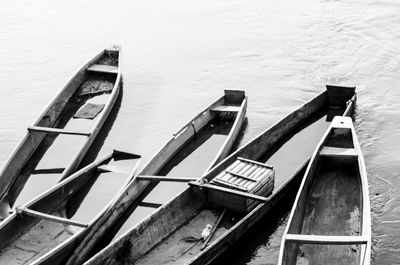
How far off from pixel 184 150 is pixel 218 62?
6.38 metres

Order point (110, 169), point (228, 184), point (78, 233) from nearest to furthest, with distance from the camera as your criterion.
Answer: point (78, 233) < point (228, 184) < point (110, 169)

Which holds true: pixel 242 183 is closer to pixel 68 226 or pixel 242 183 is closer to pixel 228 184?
pixel 228 184

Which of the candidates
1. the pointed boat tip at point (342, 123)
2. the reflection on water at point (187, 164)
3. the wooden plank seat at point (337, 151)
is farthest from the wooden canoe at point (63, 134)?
the pointed boat tip at point (342, 123)

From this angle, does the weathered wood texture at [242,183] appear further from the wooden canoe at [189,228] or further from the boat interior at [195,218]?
the wooden canoe at [189,228]

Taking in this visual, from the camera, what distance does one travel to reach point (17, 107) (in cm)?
1712

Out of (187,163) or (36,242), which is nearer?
(36,242)

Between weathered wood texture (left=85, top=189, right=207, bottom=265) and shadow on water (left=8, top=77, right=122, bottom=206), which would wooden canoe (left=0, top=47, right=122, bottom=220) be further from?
weathered wood texture (left=85, top=189, right=207, bottom=265)

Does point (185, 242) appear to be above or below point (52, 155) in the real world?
below

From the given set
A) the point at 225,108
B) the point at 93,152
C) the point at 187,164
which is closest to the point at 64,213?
the point at 93,152

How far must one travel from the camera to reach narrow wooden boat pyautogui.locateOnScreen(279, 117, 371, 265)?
927 cm

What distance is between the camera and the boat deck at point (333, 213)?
981 cm

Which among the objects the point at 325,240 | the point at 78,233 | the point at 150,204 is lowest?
the point at 150,204

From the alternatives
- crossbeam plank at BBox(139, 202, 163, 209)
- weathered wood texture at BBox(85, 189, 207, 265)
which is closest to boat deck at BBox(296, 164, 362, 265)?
weathered wood texture at BBox(85, 189, 207, 265)

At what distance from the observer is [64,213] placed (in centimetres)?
1156
